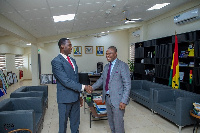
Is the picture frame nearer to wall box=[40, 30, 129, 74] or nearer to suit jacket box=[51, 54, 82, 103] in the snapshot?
wall box=[40, 30, 129, 74]

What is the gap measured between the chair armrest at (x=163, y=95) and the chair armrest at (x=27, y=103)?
3.19 metres

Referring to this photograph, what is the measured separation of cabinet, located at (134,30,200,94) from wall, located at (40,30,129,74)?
2.75 m

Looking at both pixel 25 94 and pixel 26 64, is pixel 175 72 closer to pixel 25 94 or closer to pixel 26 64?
pixel 25 94

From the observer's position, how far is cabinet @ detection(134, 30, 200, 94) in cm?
425

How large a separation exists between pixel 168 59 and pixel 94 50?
5.68 m

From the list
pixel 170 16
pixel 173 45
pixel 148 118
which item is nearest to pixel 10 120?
pixel 148 118

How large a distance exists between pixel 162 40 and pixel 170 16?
1084 millimetres

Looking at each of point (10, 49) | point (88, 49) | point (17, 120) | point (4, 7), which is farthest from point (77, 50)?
point (17, 120)

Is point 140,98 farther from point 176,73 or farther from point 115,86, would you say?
point 115,86

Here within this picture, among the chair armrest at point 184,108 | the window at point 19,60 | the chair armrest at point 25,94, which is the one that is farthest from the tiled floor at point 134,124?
the window at point 19,60

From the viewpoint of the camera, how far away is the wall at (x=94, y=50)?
33.1ft

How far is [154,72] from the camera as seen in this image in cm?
626

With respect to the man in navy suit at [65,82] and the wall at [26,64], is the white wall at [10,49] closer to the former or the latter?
the wall at [26,64]

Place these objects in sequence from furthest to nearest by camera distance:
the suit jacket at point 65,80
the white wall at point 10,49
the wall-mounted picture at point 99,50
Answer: the wall-mounted picture at point 99,50
the white wall at point 10,49
the suit jacket at point 65,80
